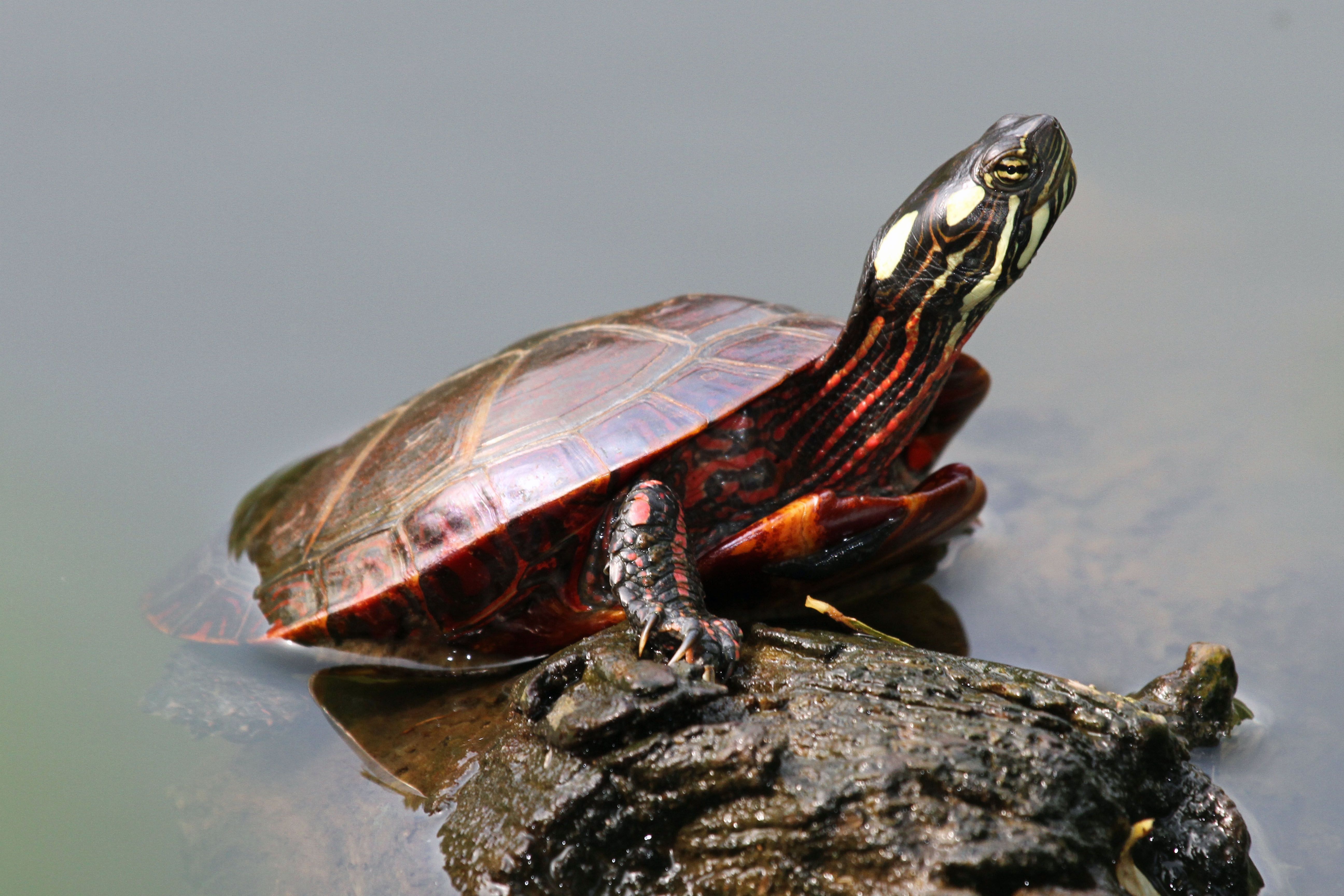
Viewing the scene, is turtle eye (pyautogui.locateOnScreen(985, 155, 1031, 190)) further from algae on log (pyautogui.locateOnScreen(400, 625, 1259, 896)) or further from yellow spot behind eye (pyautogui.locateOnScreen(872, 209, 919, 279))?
algae on log (pyautogui.locateOnScreen(400, 625, 1259, 896))

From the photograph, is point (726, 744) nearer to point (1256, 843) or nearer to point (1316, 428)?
point (1256, 843)

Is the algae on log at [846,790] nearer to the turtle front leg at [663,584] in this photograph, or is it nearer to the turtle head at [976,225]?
the turtle front leg at [663,584]

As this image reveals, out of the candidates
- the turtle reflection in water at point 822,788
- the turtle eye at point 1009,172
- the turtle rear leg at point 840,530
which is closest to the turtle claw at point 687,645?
the turtle reflection in water at point 822,788

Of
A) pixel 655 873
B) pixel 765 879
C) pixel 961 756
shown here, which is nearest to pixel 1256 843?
pixel 961 756

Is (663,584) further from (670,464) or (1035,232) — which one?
(1035,232)

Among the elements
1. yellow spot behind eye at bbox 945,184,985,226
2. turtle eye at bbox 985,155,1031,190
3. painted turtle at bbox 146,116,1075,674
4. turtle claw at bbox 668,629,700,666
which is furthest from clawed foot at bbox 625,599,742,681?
turtle eye at bbox 985,155,1031,190

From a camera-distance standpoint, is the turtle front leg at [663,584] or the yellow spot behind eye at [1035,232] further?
the yellow spot behind eye at [1035,232]
